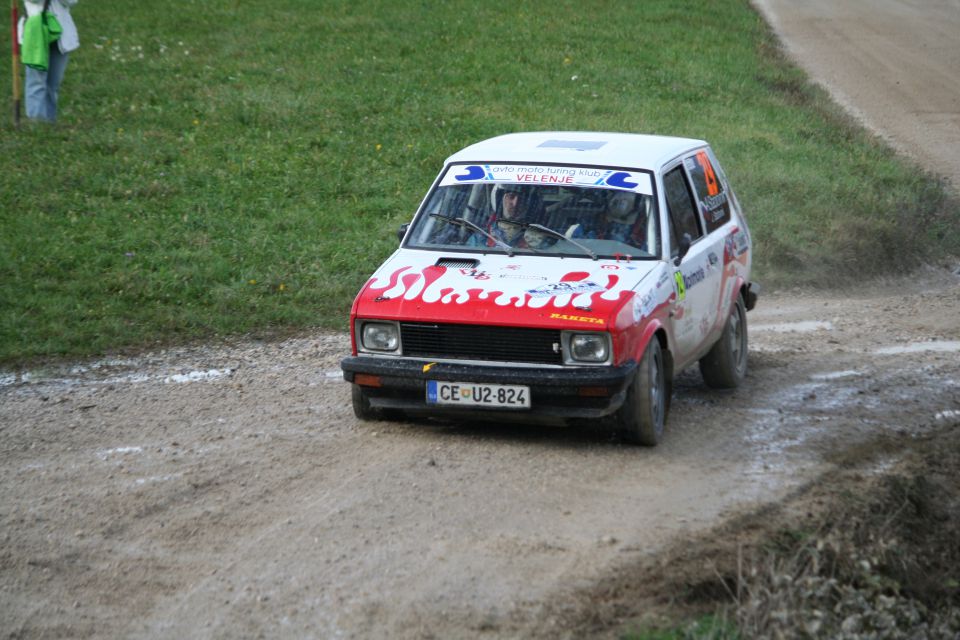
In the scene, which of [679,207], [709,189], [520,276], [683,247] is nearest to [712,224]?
[709,189]

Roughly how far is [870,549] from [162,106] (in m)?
14.6

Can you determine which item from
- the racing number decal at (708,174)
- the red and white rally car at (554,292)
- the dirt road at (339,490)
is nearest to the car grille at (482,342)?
the red and white rally car at (554,292)

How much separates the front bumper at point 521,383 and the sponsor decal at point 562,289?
435 mm

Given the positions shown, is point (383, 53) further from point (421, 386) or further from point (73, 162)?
point (421, 386)

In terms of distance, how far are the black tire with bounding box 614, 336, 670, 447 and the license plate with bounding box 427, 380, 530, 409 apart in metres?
0.60

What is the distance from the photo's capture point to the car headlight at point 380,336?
724cm

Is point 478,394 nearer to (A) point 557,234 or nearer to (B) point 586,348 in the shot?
(B) point 586,348

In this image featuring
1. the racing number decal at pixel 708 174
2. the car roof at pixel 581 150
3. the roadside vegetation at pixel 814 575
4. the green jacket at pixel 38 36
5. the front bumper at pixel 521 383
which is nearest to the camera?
the roadside vegetation at pixel 814 575

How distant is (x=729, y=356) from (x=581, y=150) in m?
1.79

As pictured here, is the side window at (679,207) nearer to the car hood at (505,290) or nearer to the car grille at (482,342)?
the car hood at (505,290)

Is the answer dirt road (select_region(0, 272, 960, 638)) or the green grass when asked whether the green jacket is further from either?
dirt road (select_region(0, 272, 960, 638))

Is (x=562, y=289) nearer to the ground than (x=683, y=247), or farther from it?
nearer to the ground

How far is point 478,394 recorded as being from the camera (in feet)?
22.9

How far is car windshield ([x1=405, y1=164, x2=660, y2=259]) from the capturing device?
25.3 ft
